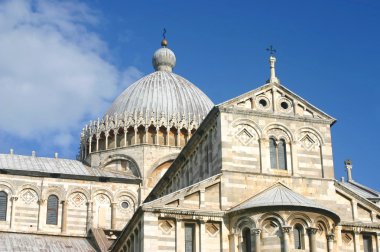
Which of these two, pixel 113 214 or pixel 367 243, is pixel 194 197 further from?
pixel 113 214

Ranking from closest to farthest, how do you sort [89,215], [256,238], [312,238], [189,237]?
[256,238]
[312,238]
[189,237]
[89,215]

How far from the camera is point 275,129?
1267 inches

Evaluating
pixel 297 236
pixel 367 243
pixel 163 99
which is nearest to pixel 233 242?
pixel 297 236

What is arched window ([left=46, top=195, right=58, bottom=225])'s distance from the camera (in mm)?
42844

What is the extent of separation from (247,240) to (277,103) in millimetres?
6094

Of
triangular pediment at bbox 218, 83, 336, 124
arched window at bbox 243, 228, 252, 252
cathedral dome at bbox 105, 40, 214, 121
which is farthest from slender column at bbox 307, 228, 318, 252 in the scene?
cathedral dome at bbox 105, 40, 214, 121

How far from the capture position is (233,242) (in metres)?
29.3

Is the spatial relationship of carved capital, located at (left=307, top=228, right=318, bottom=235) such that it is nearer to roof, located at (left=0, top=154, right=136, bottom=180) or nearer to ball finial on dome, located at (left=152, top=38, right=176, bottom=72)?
roof, located at (left=0, top=154, right=136, bottom=180)

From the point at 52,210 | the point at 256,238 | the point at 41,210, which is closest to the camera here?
the point at 256,238

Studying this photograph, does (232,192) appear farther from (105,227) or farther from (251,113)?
(105,227)

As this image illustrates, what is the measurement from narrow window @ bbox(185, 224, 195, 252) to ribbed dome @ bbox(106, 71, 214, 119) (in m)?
17.0

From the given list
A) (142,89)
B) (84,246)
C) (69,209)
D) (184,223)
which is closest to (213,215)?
(184,223)

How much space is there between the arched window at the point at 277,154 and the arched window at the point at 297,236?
3.28 m

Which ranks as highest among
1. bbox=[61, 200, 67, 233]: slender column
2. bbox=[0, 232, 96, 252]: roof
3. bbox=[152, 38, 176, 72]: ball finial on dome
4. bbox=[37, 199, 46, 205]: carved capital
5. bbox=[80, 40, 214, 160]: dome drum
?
bbox=[152, 38, 176, 72]: ball finial on dome
